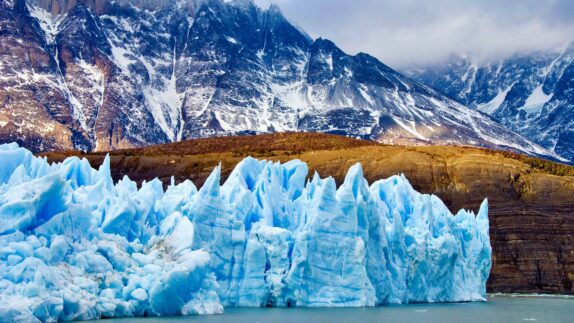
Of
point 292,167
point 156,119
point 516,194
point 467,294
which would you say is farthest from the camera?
point 156,119

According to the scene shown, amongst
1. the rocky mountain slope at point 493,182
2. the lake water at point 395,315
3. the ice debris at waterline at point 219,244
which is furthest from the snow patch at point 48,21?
the lake water at point 395,315

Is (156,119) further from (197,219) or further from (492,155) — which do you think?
(197,219)

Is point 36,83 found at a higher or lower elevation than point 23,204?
higher

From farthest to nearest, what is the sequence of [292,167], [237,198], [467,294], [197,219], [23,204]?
[467,294] < [292,167] < [237,198] < [197,219] < [23,204]

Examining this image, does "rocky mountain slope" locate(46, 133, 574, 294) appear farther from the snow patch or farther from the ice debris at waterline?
the snow patch

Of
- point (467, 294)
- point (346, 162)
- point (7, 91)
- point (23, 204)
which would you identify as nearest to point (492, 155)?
point (346, 162)

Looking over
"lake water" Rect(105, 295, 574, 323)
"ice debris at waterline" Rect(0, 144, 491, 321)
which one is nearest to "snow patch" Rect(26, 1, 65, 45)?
"ice debris at waterline" Rect(0, 144, 491, 321)

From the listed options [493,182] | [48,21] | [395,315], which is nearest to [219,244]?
[395,315]
